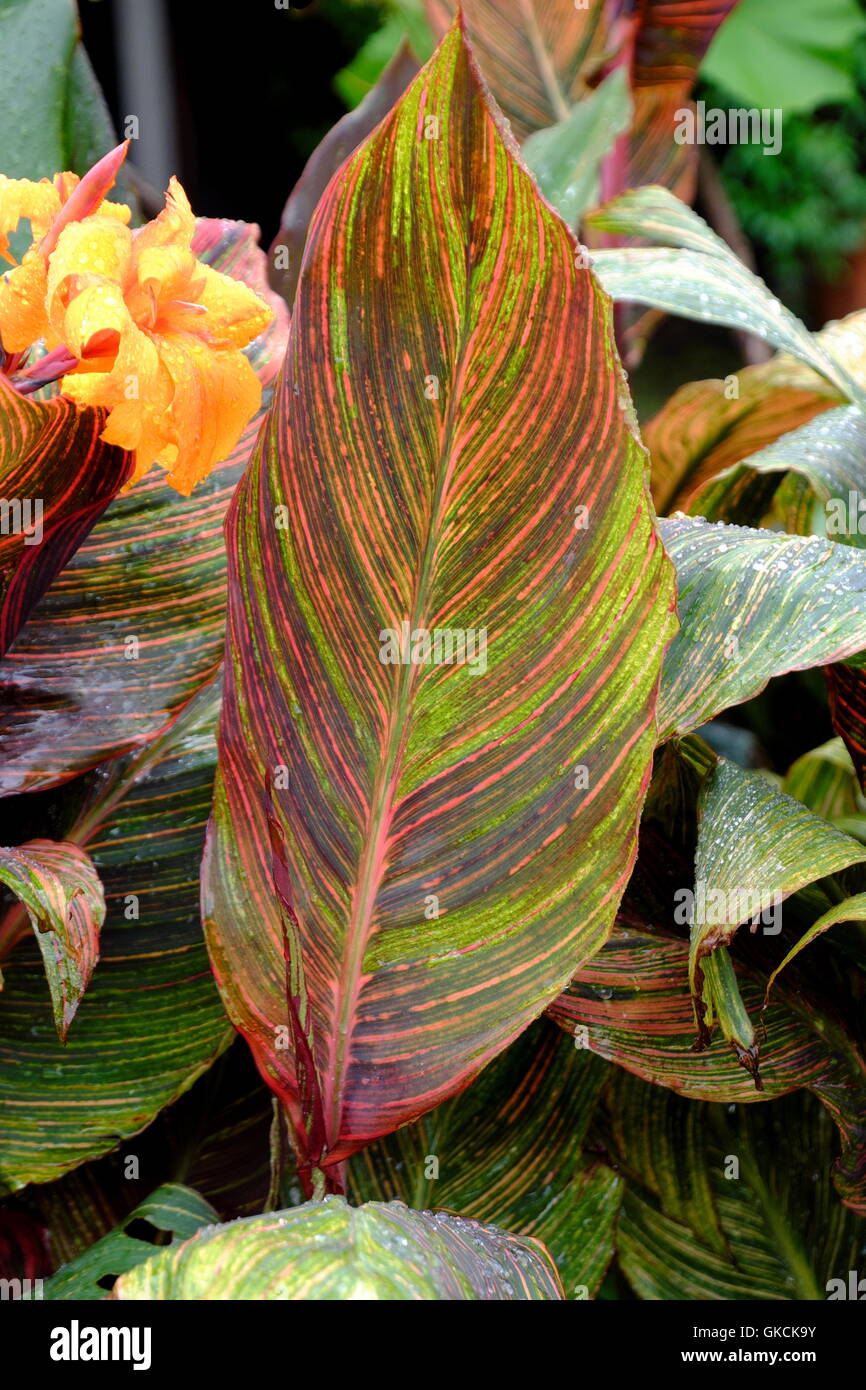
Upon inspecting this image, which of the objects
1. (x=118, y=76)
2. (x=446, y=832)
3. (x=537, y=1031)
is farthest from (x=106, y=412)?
(x=118, y=76)

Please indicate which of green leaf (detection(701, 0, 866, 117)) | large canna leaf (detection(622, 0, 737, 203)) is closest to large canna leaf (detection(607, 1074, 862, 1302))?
large canna leaf (detection(622, 0, 737, 203))

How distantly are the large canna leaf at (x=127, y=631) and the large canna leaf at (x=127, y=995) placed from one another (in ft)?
0.15

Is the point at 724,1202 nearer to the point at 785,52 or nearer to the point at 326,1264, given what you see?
the point at 326,1264

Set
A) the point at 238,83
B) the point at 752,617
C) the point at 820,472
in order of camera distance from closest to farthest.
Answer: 1. the point at 752,617
2. the point at 820,472
3. the point at 238,83

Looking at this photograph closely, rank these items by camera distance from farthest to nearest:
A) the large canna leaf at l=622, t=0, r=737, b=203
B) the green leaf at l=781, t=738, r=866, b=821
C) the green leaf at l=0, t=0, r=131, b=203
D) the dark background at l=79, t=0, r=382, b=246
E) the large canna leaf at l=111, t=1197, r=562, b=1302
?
the dark background at l=79, t=0, r=382, b=246, the large canna leaf at l=622, t=0, r=737, b=203, the green leaf at l=781, t=738, r=866, b=821, the green leaf at l=0, t=0, r=131, b=203, the large canna leaf at l=111, t=1197, r=562, b=1302

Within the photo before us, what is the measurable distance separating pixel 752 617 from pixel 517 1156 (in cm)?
25

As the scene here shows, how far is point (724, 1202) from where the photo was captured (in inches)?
20.8

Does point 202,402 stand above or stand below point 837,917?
above

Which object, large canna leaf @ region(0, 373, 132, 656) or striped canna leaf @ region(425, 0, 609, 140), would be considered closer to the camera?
large canna leaf @ region(0, 373, 132, 656)

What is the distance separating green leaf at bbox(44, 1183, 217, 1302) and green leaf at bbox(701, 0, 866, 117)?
8.78ft

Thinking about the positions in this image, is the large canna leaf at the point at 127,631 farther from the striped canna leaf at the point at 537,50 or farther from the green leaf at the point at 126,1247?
the striped canna leaf at the point at 537,50

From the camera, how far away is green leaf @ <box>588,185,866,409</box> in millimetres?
507

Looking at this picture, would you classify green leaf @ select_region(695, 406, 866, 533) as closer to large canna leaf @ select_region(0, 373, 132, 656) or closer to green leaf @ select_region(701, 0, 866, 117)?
large canna leaf @ select_region(0, 373, 132, 656)

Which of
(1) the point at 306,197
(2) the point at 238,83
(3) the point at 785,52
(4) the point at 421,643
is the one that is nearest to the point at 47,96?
(1) the point at 306,197
